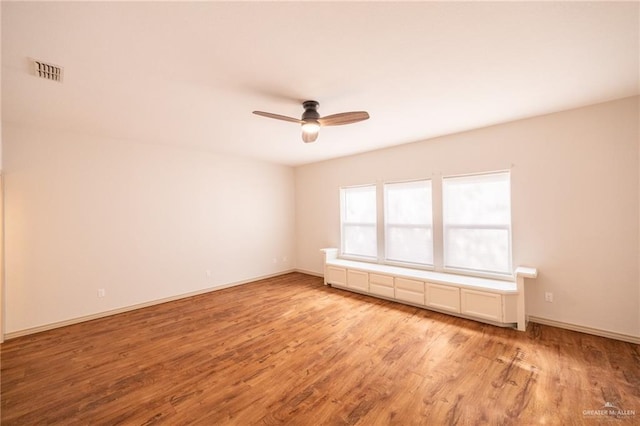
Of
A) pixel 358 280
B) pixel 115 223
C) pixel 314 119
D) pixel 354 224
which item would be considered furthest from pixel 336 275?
pixel 115 223

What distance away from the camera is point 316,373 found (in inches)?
91.3

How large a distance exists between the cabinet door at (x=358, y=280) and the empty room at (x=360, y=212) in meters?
0.03

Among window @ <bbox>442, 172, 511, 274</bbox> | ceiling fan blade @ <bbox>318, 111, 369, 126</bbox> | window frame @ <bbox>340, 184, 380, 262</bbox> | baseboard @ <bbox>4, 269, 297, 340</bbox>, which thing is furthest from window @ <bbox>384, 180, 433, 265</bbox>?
baseboard @ <bbox>4, 269, 297, 340</bbox>

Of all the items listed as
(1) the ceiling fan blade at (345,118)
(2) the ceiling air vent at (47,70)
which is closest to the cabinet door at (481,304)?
(1) the ceiling fan blade at (345,118)

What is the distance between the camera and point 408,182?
4.57m

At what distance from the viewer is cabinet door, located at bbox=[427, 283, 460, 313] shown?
Result: 3496 millimetres

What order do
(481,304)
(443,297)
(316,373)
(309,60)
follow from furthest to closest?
(443,297) < (481,304) < (316,373) < (309,60)

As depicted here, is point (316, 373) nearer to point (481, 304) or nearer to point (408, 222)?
point (481, 304)

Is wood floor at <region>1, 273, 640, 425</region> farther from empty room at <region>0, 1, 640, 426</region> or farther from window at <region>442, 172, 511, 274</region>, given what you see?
window at <region>442, 172, 511, 274</region>

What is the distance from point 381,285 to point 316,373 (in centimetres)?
228

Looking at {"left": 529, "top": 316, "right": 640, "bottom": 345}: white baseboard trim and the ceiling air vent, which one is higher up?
the ceiling air vent

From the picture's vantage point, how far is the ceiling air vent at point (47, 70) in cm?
201

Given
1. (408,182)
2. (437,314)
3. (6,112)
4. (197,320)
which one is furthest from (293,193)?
(6,112)

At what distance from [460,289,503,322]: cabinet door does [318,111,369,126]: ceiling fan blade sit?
2743mm
